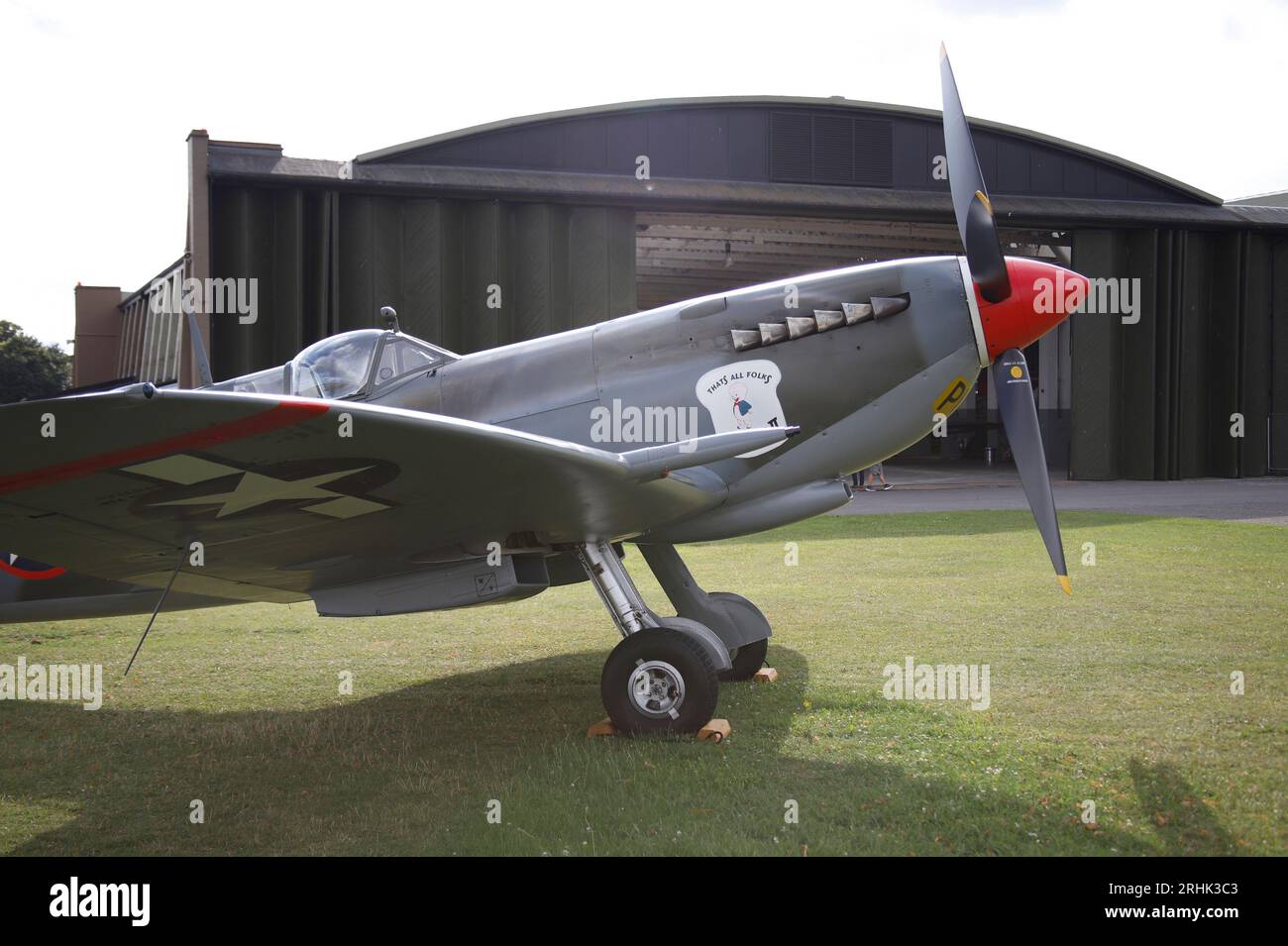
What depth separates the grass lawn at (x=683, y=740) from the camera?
3.68 metres

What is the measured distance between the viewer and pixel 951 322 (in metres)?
5.09

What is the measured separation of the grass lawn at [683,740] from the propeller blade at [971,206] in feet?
7.40

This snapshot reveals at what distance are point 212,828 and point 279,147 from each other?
1599cm

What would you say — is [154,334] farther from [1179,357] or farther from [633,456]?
[1179,357]

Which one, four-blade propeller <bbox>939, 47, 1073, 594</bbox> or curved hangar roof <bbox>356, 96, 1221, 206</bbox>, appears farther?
curved hangar roof <bbox>356, 96, 1221, 206</bbox>

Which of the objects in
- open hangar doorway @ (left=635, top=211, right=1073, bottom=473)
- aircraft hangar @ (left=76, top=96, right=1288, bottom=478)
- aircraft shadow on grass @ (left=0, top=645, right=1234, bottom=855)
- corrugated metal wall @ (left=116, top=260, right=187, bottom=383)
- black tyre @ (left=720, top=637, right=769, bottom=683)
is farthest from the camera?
open hangar doorway @ (left=635, top=211, right=1073, bottom=473)

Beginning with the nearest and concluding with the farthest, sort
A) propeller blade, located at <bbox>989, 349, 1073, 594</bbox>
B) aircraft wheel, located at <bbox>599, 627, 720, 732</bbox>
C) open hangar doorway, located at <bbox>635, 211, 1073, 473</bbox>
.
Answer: aircraft wheel, located at <bbox>599, 627, 720, 732</bbox>
propeller blade, located at <bbox>989, 349, 1073, 594</bbox>
open hangar doorway, located at <bbox>635, 211, 1073, 473</bbox>

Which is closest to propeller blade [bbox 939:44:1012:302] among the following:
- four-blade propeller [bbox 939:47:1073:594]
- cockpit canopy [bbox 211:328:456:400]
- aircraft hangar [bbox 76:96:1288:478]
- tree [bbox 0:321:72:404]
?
four-blade propeller [bbox 939:47:1073:594]

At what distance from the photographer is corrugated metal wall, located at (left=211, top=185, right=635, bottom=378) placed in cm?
1700

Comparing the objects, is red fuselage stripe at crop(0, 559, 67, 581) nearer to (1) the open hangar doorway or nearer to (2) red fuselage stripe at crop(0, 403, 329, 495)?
(2) red fuselage stripe at crop(0, 403, 329, 495)

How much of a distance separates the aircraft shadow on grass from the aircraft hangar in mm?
12669

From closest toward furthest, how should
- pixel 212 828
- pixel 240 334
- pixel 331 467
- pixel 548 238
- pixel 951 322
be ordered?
pixel 331 467 < pixel 212 828 < pixel 951 322 < pixel 240 334 < pixel 548 238
